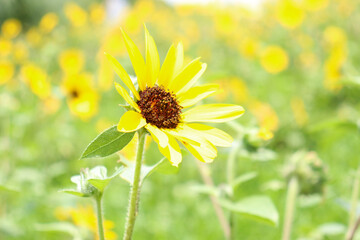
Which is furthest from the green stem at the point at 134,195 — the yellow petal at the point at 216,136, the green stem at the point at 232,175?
the green stem at the point at 232,175

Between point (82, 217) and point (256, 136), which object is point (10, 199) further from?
point (256, 136)

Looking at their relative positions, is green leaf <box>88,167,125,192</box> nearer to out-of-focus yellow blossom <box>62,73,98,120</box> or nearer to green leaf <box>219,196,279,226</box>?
green leaf <box>219,196,279,226</box>

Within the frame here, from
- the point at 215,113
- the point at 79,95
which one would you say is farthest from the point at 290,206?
the point at 79,95

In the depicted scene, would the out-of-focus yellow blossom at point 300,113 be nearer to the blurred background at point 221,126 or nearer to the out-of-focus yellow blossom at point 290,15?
the blurred background at point 221,126

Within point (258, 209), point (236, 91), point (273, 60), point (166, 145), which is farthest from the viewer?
point (273, 60)

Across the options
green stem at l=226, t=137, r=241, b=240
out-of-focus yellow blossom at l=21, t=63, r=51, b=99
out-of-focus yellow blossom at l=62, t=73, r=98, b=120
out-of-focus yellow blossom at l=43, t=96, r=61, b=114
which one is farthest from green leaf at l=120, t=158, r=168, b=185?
out-of-focus yellow blossom at l=43, t=96, r=61, b=114

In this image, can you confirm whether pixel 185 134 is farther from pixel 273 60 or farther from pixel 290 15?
pixel 290 15
